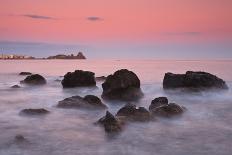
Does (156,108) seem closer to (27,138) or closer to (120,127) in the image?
(120,127)

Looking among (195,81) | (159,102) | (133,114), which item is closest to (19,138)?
(133,114)

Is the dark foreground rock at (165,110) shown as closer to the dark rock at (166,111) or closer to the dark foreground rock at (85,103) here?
the dark rock at (166,111)

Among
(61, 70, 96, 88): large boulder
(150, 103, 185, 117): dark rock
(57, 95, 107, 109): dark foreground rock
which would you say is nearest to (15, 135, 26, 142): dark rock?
(57, 95, 107, 109): dark foreground rock

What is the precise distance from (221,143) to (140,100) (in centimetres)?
1050

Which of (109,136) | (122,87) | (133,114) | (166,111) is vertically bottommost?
(109,136)

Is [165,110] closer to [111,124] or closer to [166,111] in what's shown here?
[166,111]

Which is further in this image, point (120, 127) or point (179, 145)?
point (120, 127)

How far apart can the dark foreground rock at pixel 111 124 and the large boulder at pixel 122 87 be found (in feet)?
24.8

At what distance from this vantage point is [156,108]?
629 inches

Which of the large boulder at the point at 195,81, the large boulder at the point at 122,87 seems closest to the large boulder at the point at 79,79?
the large boulder at the point at 122,87

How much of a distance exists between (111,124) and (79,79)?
15.4 metres

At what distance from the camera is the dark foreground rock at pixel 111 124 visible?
13.0 metres

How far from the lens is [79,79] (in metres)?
28.2

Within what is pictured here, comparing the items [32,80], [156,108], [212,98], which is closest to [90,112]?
[156,108]
